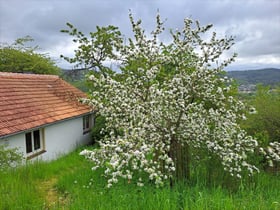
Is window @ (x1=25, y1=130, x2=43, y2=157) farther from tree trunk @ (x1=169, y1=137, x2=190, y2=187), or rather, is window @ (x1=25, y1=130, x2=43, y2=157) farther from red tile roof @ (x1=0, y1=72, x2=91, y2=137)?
tree trunk @ (x1=169, y1=137, x2=190, y2=187)

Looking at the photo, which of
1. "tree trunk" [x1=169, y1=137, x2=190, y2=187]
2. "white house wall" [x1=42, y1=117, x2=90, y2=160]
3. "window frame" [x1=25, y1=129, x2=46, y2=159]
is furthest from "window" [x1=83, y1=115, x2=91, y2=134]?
"tree trunk" [x1=169, y1=137, x2=190, y2=187]

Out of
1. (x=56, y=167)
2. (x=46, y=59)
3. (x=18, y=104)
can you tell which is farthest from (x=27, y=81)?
(x=46, y=59)

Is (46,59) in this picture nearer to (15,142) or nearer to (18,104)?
(18,104)

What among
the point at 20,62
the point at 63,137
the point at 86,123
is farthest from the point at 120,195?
the point at 20,62

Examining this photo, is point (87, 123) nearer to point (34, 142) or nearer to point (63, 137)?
point (63, 137)

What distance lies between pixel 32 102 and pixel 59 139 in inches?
89.3

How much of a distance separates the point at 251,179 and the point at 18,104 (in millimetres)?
9913

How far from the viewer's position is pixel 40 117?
453 inches

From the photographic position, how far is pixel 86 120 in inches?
661

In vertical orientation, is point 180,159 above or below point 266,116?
below

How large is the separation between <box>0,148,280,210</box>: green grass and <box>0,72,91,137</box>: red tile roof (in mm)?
3775

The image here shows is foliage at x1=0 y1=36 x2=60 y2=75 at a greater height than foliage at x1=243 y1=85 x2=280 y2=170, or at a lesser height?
greater

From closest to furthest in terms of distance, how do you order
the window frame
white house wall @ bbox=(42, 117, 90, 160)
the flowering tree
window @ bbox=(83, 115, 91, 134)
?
the flowering tree < the window frame < white house wall @ bbox=(42, 117, 90, 160) < window @ bbox=(83, 115, 91, 134)

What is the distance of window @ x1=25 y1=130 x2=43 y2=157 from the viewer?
34.9ft
